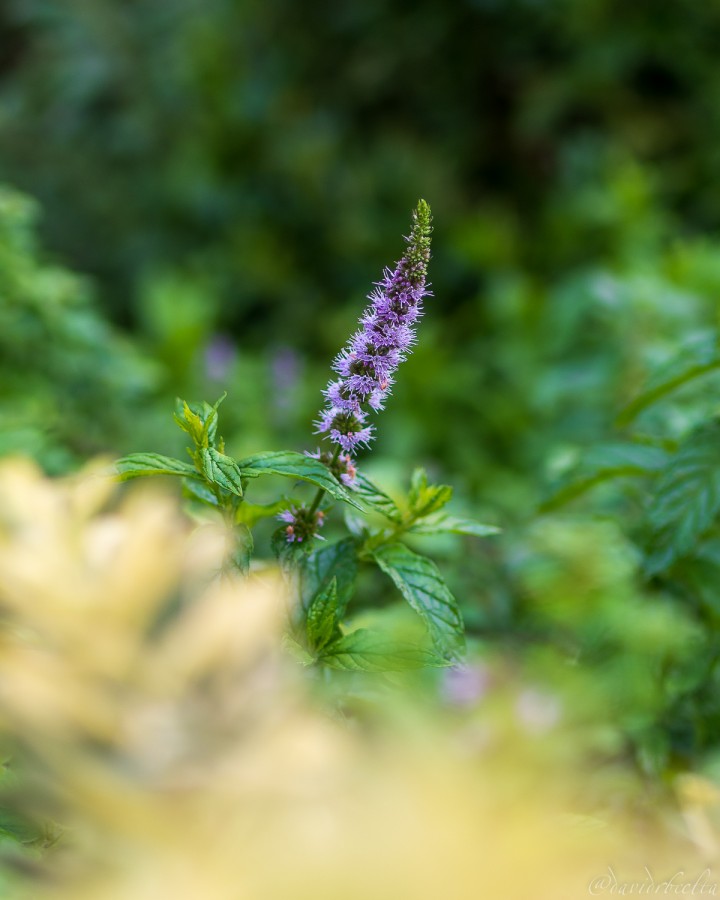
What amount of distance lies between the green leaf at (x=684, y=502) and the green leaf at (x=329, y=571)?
0.43m

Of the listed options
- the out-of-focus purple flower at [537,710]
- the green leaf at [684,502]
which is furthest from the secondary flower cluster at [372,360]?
the out-of-focus purple flower at [537,710]

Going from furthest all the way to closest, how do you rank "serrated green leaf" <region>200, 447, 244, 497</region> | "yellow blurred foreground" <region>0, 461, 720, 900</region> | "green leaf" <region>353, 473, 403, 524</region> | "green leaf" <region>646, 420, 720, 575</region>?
"green leaf" <region>646, 420, 720, 575</region>, "green leaf" <region>353, 473, 403, 524</region>, "serrated green leaf" <region>200, 447, 244, 497</region>, "yellow blurred foreground" <region>0, 461, 720, 900</region>

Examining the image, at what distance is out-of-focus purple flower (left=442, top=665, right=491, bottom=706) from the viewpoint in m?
1.78

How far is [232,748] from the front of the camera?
562 mm

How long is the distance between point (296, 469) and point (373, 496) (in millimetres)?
123

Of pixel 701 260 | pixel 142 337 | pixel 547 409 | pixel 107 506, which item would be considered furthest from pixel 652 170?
pixel 107 506

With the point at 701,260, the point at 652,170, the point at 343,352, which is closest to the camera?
the point at 343,352

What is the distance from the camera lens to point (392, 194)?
438 centimetres

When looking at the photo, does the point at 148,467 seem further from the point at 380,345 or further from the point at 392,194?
the point at 392,194

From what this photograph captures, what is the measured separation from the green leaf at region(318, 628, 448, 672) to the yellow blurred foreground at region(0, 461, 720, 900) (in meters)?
0.17

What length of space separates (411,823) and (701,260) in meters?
2.97

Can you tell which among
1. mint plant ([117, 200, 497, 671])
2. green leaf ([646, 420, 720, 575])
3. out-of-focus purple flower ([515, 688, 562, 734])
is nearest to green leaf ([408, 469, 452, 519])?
mint plant ([117, 200, 497, 671])

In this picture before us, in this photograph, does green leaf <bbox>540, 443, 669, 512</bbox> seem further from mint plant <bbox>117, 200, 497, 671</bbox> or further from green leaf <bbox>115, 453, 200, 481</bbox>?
green leaf <bbox>115, 453, 200, 481</bbox>

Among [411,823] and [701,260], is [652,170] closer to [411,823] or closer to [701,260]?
[701,260]
